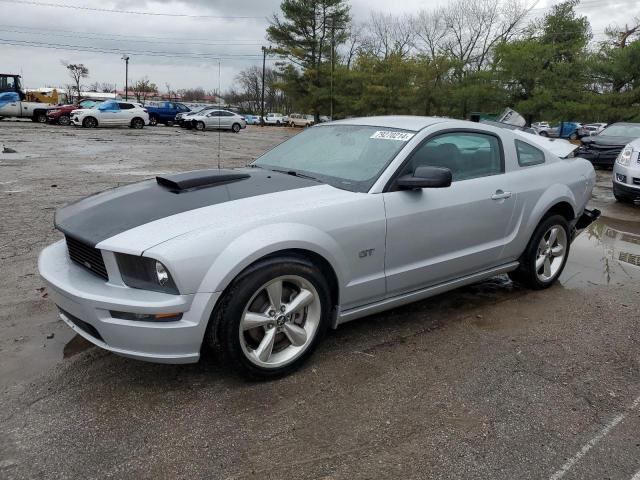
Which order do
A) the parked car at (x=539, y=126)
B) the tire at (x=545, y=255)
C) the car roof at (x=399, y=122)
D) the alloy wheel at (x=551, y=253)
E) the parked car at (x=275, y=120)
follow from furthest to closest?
the parked car at (x=275, y=120) → the parked car at (x=539, y=126) → the alloy wheel at (x=551, y=253) → the tire at (x=545, y=255) → the car roof at (x=399, y=122)

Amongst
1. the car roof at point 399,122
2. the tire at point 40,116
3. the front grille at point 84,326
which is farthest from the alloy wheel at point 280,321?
the tire at point 40,116

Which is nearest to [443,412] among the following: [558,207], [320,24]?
[558,207]

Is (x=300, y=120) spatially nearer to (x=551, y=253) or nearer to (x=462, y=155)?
(x=551, y=253)

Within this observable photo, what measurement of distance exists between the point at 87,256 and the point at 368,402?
175cm

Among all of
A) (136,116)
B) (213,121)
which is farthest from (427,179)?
(213,121)

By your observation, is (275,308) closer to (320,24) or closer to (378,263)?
(378,263)

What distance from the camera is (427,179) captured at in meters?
3.20

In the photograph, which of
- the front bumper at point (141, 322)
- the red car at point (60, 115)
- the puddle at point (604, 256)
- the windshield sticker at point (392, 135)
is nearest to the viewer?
the front bumper at point (141, 322)

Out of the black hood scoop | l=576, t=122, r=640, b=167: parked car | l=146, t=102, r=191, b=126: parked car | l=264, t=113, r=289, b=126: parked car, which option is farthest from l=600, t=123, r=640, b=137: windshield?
l=264, t=113, r=289, b=126: parked car

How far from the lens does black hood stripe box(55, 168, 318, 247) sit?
2.83 metres

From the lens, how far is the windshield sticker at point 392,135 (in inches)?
140

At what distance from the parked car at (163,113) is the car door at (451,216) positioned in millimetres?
33014

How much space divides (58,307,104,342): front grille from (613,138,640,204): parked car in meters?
8.96

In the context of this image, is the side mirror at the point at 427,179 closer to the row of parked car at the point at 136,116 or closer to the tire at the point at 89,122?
the row of parked car at the point at 136,116
